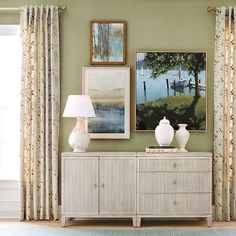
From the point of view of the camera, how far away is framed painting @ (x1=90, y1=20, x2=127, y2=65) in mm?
6246

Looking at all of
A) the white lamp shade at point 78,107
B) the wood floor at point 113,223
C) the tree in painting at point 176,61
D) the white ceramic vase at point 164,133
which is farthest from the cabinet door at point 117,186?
the tree in painting at point 176,61

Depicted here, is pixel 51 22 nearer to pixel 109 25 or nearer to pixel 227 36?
pixel 109 25

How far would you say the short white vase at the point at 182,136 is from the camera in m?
6.07

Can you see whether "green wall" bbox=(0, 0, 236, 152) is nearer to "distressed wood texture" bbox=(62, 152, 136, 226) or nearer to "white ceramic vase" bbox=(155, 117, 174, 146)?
"white ceramic vase" bbox=(155, 117, 174, 146)

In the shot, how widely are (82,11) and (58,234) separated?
8.92 ft

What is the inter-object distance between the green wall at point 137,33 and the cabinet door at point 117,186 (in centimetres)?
49

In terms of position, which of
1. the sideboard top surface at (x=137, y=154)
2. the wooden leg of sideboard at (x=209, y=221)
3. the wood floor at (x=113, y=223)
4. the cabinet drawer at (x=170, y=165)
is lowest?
the wood floor at (x=113, y=223)

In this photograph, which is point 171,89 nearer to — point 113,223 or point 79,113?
point 79,113

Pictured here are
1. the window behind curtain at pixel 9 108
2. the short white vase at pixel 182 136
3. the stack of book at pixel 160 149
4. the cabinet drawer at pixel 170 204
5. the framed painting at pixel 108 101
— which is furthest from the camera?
the window behind curtain at pixel 9 108

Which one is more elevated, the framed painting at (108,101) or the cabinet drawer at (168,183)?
the framed painting at (108,101)

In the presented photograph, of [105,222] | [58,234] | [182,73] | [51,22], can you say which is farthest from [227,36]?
[58,234]

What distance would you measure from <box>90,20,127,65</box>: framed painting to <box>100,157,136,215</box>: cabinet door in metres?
1.27

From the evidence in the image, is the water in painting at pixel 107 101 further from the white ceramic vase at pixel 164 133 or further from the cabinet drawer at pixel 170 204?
the cabinet drawer at pixel 170 204

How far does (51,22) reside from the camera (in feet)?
20.2
